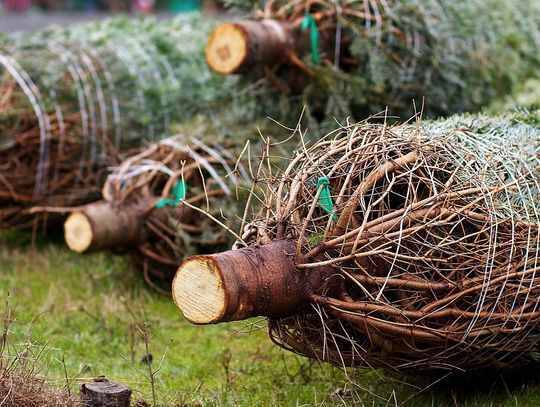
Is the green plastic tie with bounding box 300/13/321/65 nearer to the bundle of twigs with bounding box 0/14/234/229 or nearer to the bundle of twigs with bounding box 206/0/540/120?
the bundle of twigs with bounding box 206/0/540/120

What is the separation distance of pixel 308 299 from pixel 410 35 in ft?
10.3

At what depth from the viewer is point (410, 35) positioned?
5.94 metres

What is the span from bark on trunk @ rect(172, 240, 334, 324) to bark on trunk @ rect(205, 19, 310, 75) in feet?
7.87

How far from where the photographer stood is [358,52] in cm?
584

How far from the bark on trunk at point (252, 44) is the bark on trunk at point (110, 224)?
0.95 metres

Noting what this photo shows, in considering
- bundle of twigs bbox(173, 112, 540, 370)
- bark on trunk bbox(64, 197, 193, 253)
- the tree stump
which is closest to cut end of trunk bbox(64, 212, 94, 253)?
bark on trunk bbox(64, 197, 193, 253)

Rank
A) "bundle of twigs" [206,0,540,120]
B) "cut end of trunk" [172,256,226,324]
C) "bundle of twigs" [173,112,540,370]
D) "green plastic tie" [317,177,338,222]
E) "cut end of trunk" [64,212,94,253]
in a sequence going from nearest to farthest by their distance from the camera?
1. "cut end of trunk" [172,256,226,324]
2. "bundle of twigs" [173,112,540,370]
3. "green plastic tie" [317,177,338,222]
4. "cut end of trunk" [64,212,94,253]
5. "bundle of twigs" [206,0,540,120]

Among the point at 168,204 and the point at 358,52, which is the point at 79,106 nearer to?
the point at 168,204

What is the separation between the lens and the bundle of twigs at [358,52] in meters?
5.57

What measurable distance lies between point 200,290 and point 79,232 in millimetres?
2115

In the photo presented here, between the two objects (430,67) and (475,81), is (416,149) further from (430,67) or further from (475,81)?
(475,81)

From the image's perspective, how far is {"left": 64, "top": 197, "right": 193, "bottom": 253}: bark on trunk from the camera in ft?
16.7

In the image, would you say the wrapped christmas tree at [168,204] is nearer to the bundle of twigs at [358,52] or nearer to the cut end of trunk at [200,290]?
the bundle of twigs at [358,52]

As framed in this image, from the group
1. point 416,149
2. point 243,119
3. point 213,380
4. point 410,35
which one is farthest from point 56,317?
point 410,35
